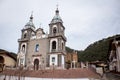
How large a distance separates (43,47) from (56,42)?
147 inches

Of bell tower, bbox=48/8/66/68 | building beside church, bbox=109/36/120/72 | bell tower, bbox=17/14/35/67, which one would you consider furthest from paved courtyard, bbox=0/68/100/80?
bell tower, bbox=17/14/35/67

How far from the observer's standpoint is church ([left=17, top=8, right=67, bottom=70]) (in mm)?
33709

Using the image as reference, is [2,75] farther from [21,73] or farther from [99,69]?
[99,69]

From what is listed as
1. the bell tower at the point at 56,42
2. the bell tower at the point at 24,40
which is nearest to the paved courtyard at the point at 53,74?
the bell tower at the point at 56,42

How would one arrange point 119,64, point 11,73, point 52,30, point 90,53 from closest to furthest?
point 119,64 < point 11,73 < point 52,30 < point 90,53

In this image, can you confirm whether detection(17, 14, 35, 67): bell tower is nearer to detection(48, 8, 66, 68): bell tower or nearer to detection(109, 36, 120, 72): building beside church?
detection(48, 8, 66, 68): bell tower

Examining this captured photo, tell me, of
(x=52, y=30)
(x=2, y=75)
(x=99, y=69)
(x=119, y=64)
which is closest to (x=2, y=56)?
(x=2, y=75)

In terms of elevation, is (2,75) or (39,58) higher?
(39,58)

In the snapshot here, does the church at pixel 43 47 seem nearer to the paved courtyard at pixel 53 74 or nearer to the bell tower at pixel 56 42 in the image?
the bell tower at pixel 56 42

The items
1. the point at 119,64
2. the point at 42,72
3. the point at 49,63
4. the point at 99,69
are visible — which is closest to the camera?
the point at 119,64

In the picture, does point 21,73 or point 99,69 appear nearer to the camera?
point 99,69

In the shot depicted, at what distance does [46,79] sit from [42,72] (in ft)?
7.71

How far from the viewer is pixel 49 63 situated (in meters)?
33.8

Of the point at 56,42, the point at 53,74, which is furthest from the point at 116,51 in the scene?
the point at 56,42
